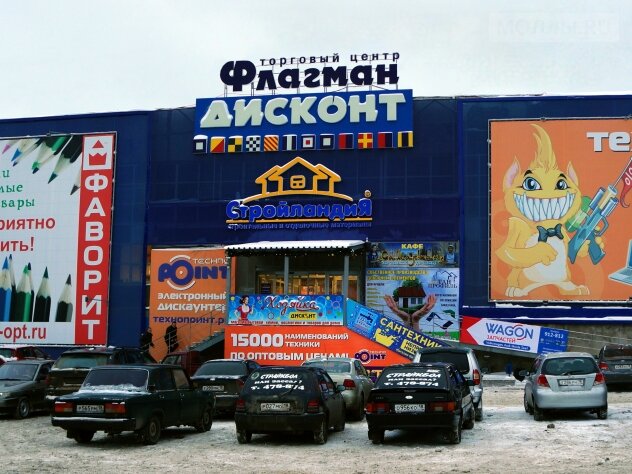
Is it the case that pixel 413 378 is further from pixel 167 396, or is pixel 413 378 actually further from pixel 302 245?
pixel 302 245

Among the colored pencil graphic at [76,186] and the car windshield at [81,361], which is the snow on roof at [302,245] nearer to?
the colored pencil graphic at [76,186]

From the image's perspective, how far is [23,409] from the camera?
20797 mm

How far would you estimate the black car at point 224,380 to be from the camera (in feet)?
67.9

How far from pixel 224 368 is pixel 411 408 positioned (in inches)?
303

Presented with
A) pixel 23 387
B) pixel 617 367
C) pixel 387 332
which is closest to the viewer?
pixel 23 387

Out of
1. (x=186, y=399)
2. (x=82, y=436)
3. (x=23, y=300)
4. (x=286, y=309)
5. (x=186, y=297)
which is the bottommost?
(x=82, y=436)

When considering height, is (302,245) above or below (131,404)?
above

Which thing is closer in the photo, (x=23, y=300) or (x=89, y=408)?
(x=89, y=408)

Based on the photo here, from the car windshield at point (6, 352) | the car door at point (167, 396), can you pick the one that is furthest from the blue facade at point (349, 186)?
the car door at point (167, 396)

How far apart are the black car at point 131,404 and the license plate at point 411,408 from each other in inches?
169

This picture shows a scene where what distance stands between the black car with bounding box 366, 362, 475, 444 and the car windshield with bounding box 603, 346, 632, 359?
12978mm

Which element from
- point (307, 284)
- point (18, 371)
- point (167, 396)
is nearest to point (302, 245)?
point (307, 284)

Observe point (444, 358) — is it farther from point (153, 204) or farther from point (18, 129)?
point (18, 129)

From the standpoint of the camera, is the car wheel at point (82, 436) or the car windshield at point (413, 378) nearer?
the car windshield at point (413, 378)
